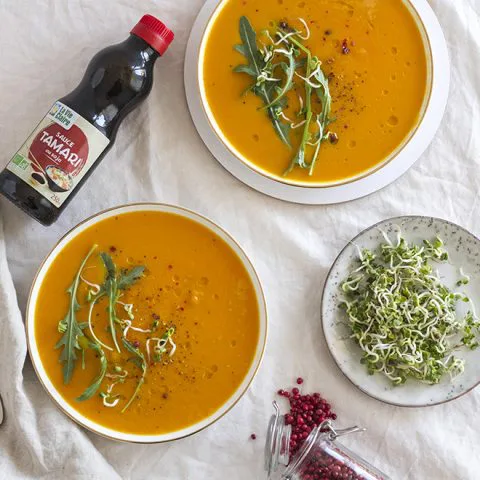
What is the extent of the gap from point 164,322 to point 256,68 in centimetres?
74

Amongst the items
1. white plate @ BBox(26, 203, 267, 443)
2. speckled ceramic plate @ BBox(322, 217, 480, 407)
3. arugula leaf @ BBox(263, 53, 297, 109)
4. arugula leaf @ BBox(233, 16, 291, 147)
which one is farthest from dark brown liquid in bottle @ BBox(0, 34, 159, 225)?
speckled ceramic plate @ BBox(322, 217, 480, 407)

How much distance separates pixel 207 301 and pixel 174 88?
25.0 inches

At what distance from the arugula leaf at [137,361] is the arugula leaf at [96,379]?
2.7 inches

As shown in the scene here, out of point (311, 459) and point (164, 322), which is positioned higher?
point (164, 322)

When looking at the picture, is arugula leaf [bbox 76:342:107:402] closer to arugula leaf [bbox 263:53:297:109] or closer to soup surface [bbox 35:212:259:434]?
soup surface [bbox 35:212:259:434]

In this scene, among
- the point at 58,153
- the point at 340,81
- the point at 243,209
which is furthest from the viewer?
the point at 243,209

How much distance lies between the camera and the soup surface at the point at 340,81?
1.87m

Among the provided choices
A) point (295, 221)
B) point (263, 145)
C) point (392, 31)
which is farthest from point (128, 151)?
point (392, 31)

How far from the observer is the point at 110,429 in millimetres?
1855

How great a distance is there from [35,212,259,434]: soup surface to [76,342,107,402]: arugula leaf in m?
0.02

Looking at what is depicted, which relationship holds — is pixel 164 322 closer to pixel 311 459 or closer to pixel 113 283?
pixel 113 283

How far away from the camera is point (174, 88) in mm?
1987

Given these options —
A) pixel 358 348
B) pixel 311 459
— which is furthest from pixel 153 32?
pixel 311 459

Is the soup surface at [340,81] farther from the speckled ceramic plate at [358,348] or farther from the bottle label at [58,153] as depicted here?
the bottle label at [58,153]
